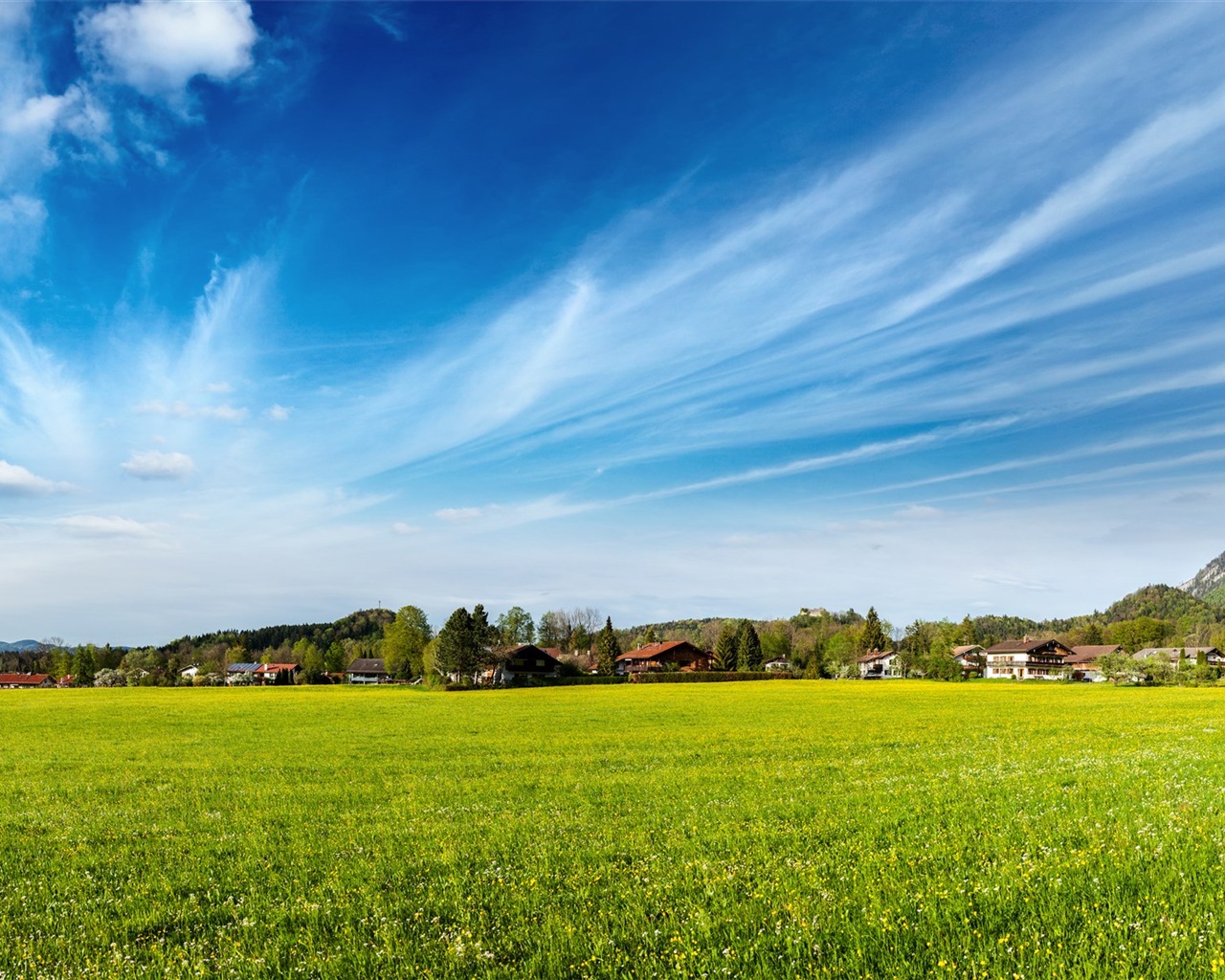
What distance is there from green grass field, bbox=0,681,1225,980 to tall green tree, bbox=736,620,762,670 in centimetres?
13389

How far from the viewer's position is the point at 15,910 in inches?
454

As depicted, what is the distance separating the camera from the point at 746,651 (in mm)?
161125

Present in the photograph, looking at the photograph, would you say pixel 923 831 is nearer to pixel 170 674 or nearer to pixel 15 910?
pixel 15 910

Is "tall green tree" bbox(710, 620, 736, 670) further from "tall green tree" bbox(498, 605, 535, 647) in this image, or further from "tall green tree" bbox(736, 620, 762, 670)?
"tall green tree" bbox(498, 605, 535, 647)

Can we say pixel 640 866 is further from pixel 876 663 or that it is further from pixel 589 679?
pixel 876 663

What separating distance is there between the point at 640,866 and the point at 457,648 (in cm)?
11563

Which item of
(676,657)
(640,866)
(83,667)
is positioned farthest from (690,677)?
(83,667)

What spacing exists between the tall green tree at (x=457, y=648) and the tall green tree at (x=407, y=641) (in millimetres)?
40472

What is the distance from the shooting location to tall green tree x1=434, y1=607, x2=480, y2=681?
122 m

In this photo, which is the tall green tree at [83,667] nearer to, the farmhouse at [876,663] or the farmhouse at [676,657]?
the farmhouse at [676,657]

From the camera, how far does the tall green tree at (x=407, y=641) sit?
165000 millimetres

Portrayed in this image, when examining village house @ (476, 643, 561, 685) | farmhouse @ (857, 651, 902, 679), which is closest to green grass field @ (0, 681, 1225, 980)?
village house @ (476, 643, 561, 685)

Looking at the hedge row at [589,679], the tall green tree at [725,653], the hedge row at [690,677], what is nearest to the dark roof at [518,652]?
the hedge row at [589,679]

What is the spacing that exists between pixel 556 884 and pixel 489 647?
14177 cm
